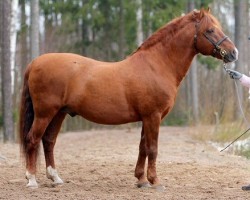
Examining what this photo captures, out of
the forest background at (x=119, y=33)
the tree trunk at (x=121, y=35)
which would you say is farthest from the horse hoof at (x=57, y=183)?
the tree trunk at (x=121, y=35)

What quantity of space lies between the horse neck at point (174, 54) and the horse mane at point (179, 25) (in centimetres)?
5

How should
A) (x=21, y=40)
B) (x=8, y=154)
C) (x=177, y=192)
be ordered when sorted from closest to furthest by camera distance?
(x=177, y=192)
(x=8, y=154)
(x=21, y=40)

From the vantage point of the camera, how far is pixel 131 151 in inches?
482

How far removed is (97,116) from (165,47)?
131cm

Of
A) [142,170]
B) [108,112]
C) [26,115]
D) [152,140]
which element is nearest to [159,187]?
[142,170]

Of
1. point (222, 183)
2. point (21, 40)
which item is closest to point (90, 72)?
point (222, 183)

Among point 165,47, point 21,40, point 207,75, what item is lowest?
point 207,75

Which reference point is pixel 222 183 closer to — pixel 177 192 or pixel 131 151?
pixel 177 192

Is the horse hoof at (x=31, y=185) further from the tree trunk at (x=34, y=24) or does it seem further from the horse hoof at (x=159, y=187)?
the tree trunk at (x=34, y=24)

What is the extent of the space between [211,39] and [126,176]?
8.45 ft

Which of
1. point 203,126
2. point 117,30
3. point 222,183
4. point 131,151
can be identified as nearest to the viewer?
point 222,183

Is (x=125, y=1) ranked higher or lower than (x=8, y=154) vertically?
higher

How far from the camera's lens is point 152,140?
7176 millimetres

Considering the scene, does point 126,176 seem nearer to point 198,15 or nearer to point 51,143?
point 51,143
